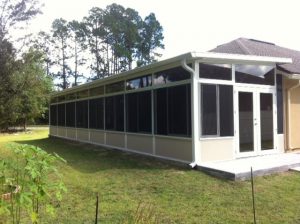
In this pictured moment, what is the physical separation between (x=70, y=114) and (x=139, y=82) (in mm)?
8907

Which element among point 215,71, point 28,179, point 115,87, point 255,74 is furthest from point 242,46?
point 28,179

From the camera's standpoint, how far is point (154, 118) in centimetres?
1098

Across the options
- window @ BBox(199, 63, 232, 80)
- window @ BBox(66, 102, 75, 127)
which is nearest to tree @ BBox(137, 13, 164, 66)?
window @ BBox(66, 102, 75, 127)

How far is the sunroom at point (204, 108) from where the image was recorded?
9266 mm

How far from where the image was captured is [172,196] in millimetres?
6625

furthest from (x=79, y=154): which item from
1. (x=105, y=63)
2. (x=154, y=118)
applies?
(x=105, y=63)

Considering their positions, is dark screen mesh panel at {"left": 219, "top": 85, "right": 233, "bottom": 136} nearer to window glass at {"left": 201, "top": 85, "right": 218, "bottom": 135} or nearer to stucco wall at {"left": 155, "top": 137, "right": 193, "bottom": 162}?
A: window glass at {"left": 201, "top": 85, "right": 218, "bottom": 135}

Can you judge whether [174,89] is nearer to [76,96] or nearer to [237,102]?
[237,102]

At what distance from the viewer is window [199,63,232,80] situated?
368 inches

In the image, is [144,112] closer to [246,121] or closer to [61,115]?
[246,121]

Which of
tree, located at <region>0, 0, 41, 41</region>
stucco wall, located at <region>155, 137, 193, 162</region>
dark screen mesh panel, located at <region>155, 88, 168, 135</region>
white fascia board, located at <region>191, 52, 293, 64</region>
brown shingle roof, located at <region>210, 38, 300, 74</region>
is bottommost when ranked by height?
stucco wall, located at <region>155, 137, 193, 162</region>

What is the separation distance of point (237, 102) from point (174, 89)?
1.79 meters

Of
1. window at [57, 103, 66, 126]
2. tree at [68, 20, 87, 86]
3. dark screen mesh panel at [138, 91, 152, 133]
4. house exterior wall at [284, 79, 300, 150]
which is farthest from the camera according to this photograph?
tree at [68, 20, 87, 86]

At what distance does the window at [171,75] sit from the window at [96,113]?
491 cm
